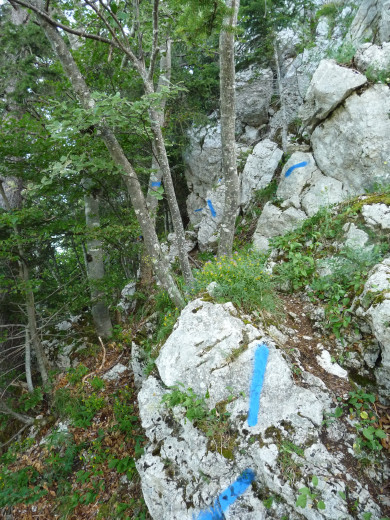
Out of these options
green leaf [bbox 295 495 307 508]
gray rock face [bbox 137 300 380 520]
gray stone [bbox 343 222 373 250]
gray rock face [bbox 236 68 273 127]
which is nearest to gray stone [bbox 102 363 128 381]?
gray rock face [bbox 137 300 380 520]

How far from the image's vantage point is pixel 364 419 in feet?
9.21

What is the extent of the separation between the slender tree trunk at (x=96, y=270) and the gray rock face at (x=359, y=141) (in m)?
6.70

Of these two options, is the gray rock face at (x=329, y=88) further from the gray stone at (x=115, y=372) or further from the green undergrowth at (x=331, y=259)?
the gray stone at (x=115, y=372)

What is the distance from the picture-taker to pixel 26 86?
6.47m

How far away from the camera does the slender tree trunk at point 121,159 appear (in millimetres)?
3912

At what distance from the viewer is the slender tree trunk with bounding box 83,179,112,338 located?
23.5ft

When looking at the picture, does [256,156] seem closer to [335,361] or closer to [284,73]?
[284,73]

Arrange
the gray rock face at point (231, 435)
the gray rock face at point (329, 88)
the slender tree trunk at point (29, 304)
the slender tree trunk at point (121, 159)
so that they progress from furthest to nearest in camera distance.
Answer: the gray rock face at point (329, 88)
the slender tree trunk at point (29, 304)
the slender tree trunk at point (121, 159)
the gray rock face at point (231, 435)

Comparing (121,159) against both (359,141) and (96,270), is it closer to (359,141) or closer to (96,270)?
(96,270)

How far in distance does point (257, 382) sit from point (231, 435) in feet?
2.12

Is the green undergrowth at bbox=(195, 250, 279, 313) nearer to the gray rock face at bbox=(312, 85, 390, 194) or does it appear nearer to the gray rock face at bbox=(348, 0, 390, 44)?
the gray rock face at bbox=(312, 85, 390, 194)

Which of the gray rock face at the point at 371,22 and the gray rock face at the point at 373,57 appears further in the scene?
the gray rock face at the point at 371,22

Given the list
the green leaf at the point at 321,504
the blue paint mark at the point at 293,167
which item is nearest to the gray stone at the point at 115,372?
the green leaf at the point at 321,504

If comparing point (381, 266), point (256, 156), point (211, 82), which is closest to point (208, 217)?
point (256, 156)
